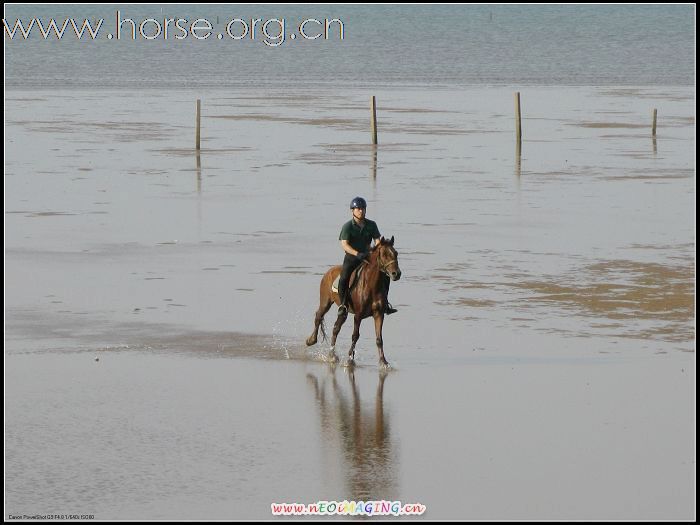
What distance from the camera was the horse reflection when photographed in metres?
14.2

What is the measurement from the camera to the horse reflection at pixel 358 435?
1420cm

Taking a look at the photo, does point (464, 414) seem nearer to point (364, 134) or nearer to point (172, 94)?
point (364, 134)

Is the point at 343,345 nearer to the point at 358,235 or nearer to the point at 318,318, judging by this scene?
the point at 318,318

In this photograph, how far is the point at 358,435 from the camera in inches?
637

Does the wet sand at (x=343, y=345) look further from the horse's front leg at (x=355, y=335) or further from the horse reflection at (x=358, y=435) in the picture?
the horse's front leg at (x=355, y=335)

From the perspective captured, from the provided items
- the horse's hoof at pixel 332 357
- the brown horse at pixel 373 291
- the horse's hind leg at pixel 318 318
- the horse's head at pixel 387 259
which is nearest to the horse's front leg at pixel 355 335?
the brown horse at pixel 373 291

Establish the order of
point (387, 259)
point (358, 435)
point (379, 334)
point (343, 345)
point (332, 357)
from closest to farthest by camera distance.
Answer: point (358, 435) < point (387, 259) < point (379, 334) < point (332, 357) < point (343, 345)

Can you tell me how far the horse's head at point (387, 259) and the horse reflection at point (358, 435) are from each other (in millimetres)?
1261

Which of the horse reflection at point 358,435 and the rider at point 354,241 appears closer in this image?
the horse reflection at point 358,435

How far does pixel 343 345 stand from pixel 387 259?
274 centimetres

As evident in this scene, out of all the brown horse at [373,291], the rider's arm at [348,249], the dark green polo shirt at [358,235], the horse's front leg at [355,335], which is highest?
the dark green polo shirt at [358,235]

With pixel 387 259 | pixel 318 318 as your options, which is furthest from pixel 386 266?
pixel 318 318

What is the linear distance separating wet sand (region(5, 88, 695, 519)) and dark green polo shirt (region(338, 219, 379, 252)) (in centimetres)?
148

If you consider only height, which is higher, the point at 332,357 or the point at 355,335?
the point at 355,335
